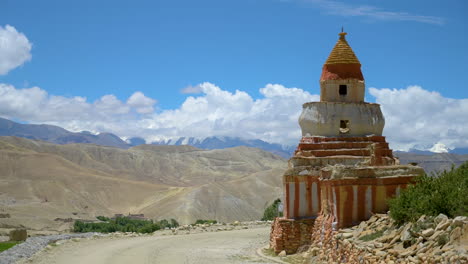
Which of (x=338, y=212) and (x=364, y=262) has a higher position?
(x=338, y=212)

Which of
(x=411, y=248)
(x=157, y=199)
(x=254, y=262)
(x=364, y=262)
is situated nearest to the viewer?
(x=411, y=248)

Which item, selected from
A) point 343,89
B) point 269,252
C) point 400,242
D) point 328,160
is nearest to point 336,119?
point 343,89

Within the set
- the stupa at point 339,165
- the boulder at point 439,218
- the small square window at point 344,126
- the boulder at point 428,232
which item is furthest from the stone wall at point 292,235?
the boulder at point 428,232

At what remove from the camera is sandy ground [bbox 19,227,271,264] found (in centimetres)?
1973

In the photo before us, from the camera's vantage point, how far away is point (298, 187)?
67.7 feet

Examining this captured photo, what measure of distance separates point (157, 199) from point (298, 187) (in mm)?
64887

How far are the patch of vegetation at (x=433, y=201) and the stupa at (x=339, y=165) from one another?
6.90ft

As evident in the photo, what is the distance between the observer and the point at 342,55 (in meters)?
23.0

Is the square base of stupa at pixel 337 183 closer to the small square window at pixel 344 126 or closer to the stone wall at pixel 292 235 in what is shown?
the stone wall at pixel 292 235

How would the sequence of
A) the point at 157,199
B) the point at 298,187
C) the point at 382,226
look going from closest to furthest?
the point at 382,226 → the point at 298,187 → the point at 157,199

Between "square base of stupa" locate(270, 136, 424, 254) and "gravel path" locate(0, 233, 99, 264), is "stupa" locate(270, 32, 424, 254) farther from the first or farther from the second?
"gravel path" locate(0, 233, 99, 264)

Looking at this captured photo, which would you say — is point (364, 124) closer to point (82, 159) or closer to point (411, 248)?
point (411, 248)

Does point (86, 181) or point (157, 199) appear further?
point (86, 181)

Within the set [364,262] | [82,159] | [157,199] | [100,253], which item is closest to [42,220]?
[157,199]
